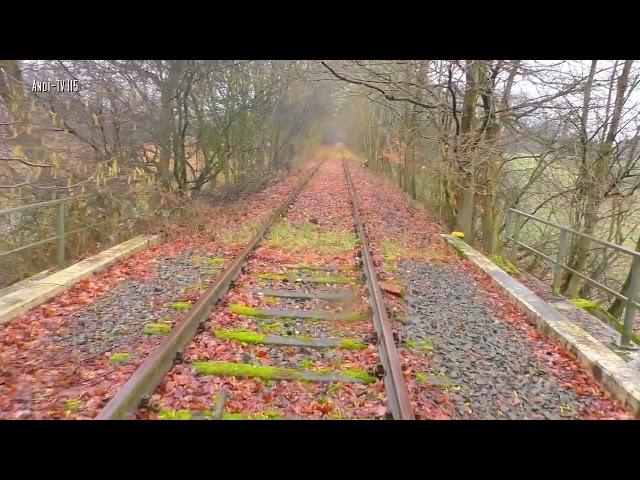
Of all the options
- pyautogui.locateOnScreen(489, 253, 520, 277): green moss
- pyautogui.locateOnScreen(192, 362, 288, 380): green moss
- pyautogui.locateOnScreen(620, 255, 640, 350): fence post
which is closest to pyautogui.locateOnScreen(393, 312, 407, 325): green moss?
pyautogui.locateOnScreen(192, 362, 288, 380): green moss

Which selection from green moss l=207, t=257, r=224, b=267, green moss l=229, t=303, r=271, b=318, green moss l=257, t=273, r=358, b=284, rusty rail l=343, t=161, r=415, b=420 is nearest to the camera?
rusty rail l=343, t=161, r=415, b=420

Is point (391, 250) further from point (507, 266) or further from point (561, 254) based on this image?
point (561, 254)

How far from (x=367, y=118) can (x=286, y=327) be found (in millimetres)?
30037

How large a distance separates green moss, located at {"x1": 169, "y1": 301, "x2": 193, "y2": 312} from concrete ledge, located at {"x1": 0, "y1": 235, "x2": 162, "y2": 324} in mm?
1512

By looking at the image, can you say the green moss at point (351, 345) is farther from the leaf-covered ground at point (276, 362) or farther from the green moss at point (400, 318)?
the green moss at point (400, 318)

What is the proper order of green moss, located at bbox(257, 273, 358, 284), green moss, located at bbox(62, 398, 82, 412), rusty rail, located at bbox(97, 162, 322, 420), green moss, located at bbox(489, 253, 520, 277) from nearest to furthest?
rusty rail, located at bbox(97, 162, 322, 420) → green moss, located at bbox(62, 398, 82, 412) → green moss, located at bbox(257, 273, 358, 284) → green moss, located at bbox(489, 253, 520, 277)

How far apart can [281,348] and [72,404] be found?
1.87 m

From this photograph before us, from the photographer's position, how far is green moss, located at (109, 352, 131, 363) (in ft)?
14.0

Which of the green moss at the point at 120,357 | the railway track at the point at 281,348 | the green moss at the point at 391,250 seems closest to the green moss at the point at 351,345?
the railway track at the point at 281,348

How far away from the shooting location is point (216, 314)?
541 centimetres

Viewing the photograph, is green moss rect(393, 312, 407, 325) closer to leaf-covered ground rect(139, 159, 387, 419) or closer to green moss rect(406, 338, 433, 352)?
leaf-covered ground rect(139, 159, 387, 419)
